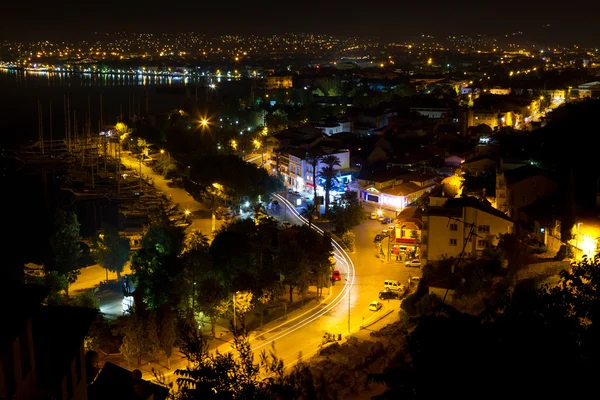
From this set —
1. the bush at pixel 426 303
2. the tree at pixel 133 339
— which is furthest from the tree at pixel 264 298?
the bush at pixel 426 303

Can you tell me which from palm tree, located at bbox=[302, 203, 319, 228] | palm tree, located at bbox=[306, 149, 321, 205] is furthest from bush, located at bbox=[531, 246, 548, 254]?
palm tree, located at bbox=[306, 149, 321, 205]

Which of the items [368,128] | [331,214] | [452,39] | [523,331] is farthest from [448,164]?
[452,39]

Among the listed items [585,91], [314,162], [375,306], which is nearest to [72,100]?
[585,91]

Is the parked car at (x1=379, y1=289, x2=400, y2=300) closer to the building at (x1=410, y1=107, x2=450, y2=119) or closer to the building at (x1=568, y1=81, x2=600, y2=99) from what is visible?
the building at (x1=410, y1=107, x2=450, y2=119)

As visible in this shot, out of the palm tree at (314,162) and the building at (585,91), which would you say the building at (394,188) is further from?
the building at (585,91)

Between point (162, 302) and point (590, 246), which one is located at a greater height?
point (590, 246)

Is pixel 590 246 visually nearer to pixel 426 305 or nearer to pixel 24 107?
pixel 426 305
